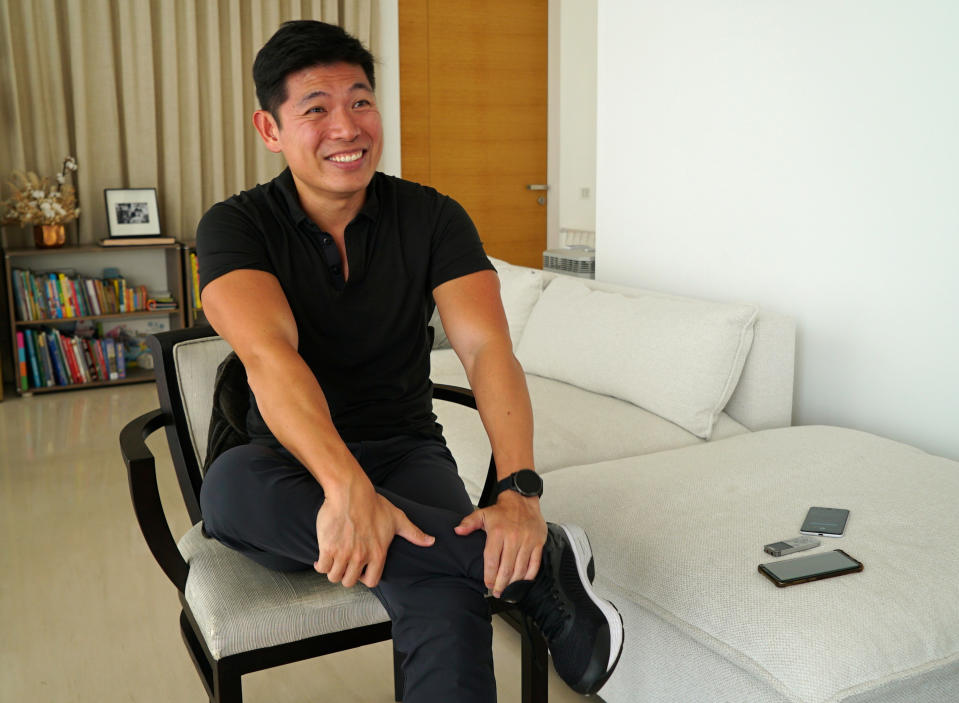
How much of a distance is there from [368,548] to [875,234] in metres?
1.74

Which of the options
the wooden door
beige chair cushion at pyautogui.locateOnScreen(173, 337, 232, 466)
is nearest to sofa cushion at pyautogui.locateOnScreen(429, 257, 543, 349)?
beige chair cushion at pyautogui.locateOnScreen(173, 337, 232, 466)

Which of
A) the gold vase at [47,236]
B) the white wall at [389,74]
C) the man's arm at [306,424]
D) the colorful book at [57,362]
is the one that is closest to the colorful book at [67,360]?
the colorful book at [57,362]

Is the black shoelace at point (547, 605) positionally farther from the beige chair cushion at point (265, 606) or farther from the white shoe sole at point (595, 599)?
the beige chair cushion at point (265, 606)

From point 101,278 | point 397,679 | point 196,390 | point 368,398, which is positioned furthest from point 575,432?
point 101,278

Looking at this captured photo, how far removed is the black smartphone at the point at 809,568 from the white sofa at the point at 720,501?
0.06 ft

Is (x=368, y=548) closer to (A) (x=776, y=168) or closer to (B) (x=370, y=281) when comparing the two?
(B) (x=370, y=281)

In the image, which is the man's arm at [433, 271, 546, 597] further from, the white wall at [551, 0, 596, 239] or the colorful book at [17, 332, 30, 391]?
the white wall at [551, 0, 596, 239]

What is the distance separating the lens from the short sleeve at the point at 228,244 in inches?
60.9

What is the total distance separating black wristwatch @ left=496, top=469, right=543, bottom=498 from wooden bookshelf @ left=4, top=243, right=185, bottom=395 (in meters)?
3.87

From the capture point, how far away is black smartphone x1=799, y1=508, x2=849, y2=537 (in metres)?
1.70

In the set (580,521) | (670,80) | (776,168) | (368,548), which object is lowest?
(580,521)

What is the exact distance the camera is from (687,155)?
121 inches

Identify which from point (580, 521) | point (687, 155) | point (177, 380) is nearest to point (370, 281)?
point (177, 380)

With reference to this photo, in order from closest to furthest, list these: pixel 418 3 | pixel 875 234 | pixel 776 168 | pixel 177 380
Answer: pixel 177 380, pixel 875 234, pixel 776 168, pixel 418 3
